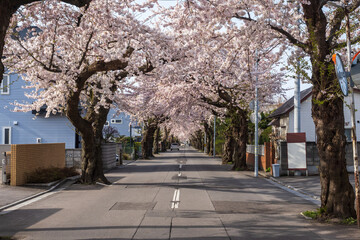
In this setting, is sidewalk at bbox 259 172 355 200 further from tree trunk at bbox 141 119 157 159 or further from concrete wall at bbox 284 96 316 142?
tree trunk at bbox 141 119 157 159

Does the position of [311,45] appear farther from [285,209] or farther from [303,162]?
[303,162]

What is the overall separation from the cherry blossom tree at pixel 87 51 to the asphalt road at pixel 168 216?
3668 mm

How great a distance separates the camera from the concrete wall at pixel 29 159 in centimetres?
1619

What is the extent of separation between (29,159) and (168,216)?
1001 cm

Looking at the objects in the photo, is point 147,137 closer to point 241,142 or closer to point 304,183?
point 241,142

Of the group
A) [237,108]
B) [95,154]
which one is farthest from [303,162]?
[95,154]

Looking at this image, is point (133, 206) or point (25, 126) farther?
point (25, 126)

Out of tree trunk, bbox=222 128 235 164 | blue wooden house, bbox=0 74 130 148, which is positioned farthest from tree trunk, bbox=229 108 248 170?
blue wooden house, bbox=0 74 130 148

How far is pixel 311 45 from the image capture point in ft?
33.3

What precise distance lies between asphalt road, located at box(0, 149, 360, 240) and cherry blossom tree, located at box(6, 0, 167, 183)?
12.0 ft

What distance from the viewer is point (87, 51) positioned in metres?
14.5

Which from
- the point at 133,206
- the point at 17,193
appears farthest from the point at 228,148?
the point at 133,206

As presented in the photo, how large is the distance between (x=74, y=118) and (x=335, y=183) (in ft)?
36.8

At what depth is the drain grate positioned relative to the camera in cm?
1120
